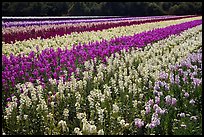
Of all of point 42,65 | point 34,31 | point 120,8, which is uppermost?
point 42,65

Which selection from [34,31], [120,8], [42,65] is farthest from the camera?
[120,8]

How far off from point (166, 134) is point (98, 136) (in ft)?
3.35

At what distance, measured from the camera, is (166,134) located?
4633 millimetres

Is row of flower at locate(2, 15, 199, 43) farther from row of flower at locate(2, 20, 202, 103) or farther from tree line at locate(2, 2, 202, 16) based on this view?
tree line at locate(2, 2, 202, 16)

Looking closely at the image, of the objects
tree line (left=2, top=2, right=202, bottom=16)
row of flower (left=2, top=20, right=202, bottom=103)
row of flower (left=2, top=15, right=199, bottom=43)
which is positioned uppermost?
row of flower (left=2, top=20, right=202, bottom=103)

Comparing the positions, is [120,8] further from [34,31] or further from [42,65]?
[42,65]

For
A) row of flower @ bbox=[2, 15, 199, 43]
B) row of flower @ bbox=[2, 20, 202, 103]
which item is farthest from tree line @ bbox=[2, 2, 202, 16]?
row of flower @ bbox=[2, 20, 202, 103]

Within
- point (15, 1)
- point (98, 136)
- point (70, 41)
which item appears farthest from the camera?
point (15, 1)

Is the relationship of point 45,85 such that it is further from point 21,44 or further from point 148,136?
point 21,44

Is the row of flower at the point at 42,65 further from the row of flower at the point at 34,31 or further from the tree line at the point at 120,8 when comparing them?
the tree line at the point at 120,8

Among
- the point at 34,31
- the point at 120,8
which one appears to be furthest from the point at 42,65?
the point at 120,8

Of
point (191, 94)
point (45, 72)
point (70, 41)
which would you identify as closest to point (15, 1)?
point (70, 41)

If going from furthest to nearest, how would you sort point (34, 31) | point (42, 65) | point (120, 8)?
point (120, 8) < point (34, 31) < point (42, 65)

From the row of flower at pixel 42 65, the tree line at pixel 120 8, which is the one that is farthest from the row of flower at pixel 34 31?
the tree line at pixel 120 8
